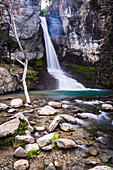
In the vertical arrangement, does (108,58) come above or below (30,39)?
below

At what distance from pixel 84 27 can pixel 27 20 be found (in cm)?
1304

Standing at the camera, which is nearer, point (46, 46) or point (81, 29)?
point (81, 29)

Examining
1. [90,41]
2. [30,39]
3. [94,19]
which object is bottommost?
[90,41]

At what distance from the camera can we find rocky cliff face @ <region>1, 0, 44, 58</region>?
77.7 feet

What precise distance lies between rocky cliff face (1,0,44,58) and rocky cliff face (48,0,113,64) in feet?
18.4

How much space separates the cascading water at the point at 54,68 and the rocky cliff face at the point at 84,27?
2284 millimetres

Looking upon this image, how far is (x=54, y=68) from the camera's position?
82.8ft

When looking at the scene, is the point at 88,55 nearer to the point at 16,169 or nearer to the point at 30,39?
the point at 30,39

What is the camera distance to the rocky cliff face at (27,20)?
77.7 ft

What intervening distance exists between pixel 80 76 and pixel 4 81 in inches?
496

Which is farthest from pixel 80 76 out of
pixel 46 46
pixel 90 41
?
pixel 46 46

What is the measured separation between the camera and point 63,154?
2.44 meters

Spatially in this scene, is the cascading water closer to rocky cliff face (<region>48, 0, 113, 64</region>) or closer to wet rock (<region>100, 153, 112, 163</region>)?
rocky cliff face (<region>48, 0, 113, 64</region>)

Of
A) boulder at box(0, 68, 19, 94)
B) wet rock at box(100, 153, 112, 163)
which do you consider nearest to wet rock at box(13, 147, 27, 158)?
wet rock at box(100, 153, 112, 163)
